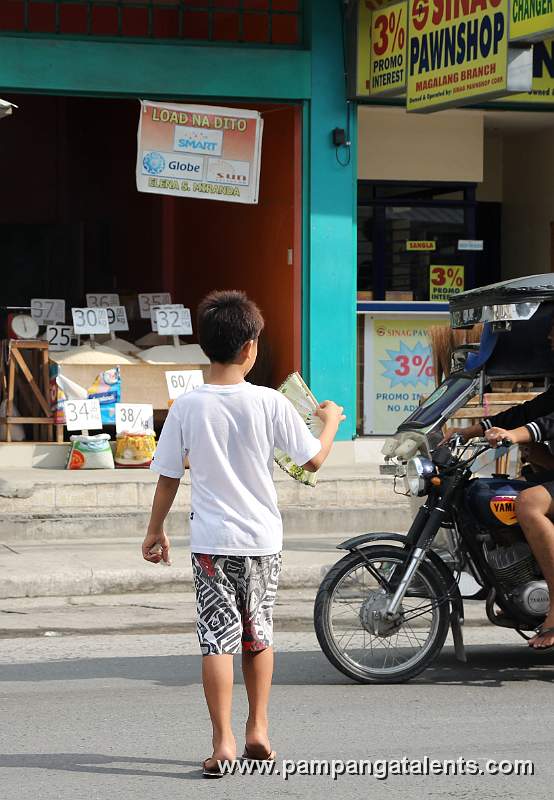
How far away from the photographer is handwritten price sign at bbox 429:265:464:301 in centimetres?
1503

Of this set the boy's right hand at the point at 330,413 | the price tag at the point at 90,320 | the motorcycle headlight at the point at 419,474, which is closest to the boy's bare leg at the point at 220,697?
the boy's right hand at the point at 330,413

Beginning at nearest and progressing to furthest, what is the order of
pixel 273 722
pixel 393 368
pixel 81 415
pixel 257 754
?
pixel 257 754 < pixel 273 722 < pixel 81 415 < pixel 393 368

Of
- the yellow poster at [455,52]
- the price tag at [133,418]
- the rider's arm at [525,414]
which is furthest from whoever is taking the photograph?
the price tag at [133,418]

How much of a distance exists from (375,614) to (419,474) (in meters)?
0.70

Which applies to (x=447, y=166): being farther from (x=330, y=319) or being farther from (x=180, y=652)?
(x=180, y=652)

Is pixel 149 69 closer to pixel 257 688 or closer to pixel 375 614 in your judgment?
pixel 375 614

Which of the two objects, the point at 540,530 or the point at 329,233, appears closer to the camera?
the point at 540,530

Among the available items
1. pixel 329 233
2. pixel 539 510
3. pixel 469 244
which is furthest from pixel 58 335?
pixel 539 510

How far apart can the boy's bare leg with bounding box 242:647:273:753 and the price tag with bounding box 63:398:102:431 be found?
827 cm

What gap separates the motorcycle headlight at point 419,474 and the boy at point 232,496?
155 cm

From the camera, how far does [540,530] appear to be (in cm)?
658

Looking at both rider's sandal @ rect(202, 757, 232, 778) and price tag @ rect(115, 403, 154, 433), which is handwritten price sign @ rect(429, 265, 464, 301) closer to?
price tag @ rect(115, 403, 154, 433)

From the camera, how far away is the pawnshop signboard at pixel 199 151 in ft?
43.1

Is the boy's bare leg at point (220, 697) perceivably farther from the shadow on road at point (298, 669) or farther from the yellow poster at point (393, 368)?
the yellow poster at point (393, 368)
